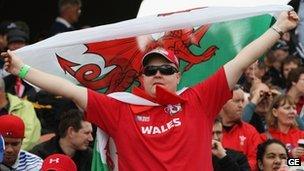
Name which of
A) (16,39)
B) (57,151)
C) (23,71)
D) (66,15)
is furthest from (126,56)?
(66,15)

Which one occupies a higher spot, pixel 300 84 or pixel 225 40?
pixel 300 84

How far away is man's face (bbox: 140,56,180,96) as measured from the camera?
6355 millimetres

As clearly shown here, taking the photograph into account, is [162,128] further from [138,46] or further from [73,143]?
[73,143]

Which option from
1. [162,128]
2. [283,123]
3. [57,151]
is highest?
[283,123]

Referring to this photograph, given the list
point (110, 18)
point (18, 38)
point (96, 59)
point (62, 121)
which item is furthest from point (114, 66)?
point (110, 18)

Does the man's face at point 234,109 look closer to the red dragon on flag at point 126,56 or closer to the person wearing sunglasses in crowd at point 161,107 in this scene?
the red dragon on flag at point 126,56

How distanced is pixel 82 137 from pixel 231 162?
1.52 m

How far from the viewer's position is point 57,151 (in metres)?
8.88

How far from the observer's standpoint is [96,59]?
6.92 metres

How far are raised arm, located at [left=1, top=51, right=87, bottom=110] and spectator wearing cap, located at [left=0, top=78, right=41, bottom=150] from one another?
312 cm

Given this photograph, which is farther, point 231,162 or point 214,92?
point 231,162

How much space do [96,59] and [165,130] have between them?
2.96 ft

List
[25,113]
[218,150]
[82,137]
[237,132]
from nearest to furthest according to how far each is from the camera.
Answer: [218,150] → [82,137] → [237,132] → [25,113]

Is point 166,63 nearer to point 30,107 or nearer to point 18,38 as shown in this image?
point 30,107
